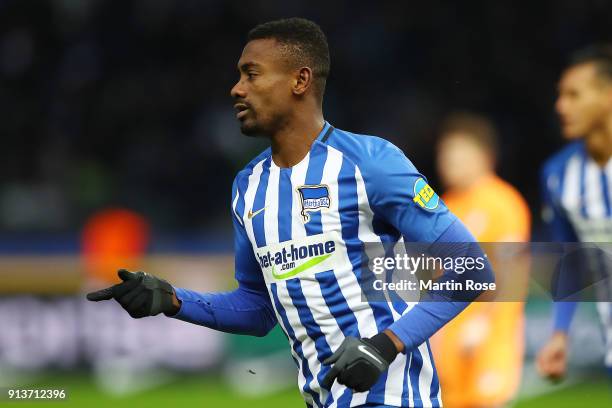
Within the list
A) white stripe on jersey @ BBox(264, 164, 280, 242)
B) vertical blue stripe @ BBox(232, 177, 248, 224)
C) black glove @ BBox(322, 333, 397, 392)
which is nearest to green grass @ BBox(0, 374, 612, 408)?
vertical blue stripe @ BBox(232, 177, 248, 224)

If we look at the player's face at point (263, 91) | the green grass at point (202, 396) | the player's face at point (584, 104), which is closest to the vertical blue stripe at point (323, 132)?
the player's face at point (263, 91)

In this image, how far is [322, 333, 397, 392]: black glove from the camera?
123 inches

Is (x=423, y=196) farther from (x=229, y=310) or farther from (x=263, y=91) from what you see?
(x=229, y=310)

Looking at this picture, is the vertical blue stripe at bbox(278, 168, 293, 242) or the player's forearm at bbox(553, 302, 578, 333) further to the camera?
the player's forearm at bbox(553, 302, 578, 333)

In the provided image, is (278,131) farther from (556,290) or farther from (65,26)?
(65,26)

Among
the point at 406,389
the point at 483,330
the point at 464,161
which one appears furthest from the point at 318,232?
the point at 464,161

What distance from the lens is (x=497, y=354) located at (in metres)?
6.75

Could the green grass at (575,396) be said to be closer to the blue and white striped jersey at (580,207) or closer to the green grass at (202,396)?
the green grass at (202,396)

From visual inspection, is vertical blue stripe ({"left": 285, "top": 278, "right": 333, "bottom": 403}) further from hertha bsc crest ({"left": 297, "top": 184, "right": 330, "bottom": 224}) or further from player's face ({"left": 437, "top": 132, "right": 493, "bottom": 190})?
player's face ({"left": 437, "top": 132, "right": 493, "bottom": 190})

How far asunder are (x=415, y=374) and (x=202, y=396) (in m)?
5.40

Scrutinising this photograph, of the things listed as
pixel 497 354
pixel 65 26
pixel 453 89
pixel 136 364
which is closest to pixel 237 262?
pixel 497 354

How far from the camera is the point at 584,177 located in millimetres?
5465

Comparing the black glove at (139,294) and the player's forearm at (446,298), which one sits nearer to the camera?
the player's forearm at (446,298)

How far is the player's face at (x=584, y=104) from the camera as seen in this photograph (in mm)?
5352
